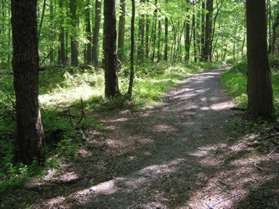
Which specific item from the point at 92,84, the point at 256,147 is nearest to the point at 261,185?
the point at 256,147

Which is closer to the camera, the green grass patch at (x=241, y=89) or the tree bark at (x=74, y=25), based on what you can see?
the green grass patch at (x=241, y=89)

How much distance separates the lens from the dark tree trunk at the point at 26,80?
6426 millimetres

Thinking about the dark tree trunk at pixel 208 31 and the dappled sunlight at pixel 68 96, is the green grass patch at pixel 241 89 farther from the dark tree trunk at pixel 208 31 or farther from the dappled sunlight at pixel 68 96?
the dark tree trunk at pixel 208 31

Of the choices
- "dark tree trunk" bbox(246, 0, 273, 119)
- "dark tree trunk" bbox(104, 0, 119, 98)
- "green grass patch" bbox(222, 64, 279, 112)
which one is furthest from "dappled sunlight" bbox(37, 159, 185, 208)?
"dark tree trunk" bbox(104, 0, 119, 98)

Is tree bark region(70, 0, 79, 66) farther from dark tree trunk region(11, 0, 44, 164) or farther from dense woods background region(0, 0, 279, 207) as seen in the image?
dark tree trunk region(11, 0, 44, 164)

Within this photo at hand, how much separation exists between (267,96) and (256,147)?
7.05 ft

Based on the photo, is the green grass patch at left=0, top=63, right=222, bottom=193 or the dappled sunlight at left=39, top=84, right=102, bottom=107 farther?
the dappled sunlight at left=39, top=84, right=102, bottom=107

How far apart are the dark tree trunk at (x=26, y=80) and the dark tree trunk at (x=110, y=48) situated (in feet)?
18.8

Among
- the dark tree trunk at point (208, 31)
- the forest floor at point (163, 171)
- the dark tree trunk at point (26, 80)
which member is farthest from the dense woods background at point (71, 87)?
the dark tree trunk at point (208, 31)

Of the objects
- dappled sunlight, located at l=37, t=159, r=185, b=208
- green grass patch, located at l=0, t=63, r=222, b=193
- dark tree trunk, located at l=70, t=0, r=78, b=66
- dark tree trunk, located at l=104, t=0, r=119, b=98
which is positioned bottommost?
dappled sunlight, located at l=37, t=159, r=185, b=208

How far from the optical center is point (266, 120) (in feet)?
30.7

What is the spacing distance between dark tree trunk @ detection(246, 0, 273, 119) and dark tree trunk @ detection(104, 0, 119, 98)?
4.67 metres

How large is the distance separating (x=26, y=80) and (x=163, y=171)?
10.1 ft

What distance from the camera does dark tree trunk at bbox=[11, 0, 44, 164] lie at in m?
6.43
